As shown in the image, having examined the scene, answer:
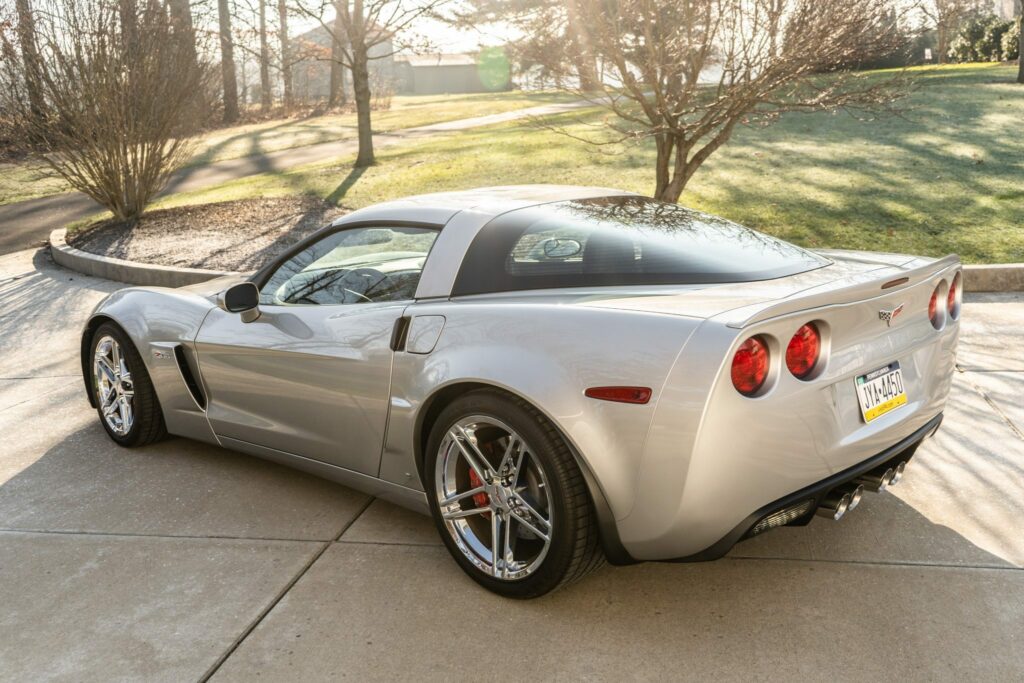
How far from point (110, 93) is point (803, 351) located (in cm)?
1102

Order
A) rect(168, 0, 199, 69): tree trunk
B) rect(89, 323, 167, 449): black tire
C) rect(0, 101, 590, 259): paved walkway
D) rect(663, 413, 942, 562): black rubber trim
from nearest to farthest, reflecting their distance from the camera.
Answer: rect(663, 413, 942, 562): black rubber trim → rect(89, 323, 167, 449): black tire → rect(168, 0, 199, 69): tree trunk → rect(0, 101, 590, 259): paved walkway

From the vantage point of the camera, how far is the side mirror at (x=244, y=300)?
13.5 ft

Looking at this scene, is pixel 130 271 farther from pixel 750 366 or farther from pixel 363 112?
pixel 750 366

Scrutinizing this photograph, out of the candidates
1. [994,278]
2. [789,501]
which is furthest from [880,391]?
[994,278]

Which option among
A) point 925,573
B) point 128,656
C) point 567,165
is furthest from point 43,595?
point 567,165

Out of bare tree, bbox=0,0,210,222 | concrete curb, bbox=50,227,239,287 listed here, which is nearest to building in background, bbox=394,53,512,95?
bare tree, bbox=0,0,210,222

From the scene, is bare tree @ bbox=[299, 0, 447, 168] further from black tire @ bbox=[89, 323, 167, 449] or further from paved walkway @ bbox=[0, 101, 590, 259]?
black tire @ bbox=[89, 323, 167, 449]

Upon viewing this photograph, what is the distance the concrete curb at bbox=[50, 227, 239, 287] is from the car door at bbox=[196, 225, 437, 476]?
520 centimetres

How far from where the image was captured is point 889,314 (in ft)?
10.5

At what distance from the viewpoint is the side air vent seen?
458cm

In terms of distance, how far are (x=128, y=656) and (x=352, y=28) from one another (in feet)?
49.0

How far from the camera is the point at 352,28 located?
16.5 meters

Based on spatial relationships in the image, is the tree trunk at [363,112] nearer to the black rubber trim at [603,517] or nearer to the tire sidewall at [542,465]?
the tire sidewall at [542,465]

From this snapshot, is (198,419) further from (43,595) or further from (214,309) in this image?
(43,595)
